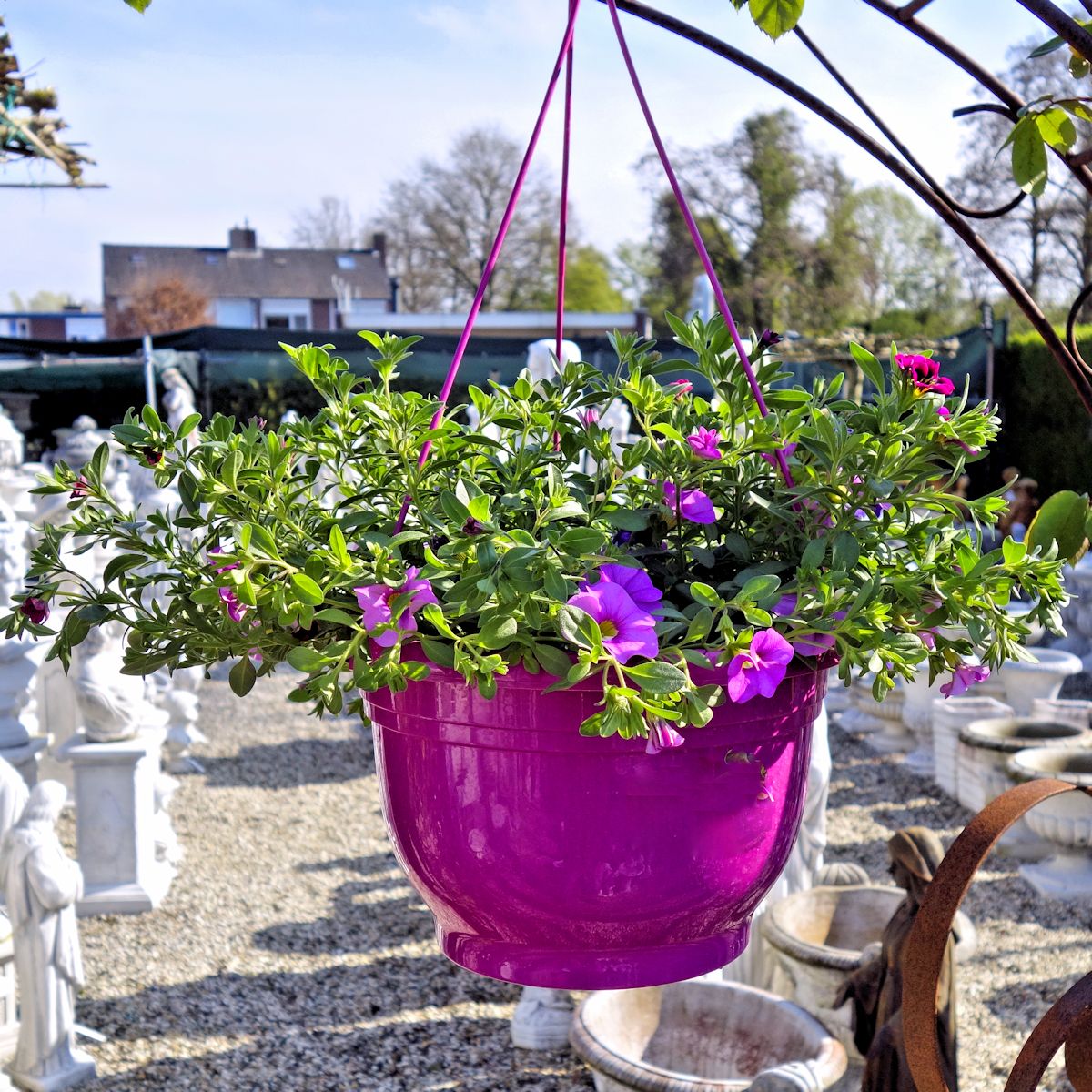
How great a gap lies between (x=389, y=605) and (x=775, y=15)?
60cm

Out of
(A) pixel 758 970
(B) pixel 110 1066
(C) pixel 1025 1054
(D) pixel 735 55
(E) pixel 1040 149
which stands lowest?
(B) pixel 110 1066

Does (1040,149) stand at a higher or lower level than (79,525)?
higher

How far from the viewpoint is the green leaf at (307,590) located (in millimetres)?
765

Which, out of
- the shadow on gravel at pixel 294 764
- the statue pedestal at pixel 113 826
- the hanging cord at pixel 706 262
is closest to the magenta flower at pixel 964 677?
the hanging cord at pixel 706 262

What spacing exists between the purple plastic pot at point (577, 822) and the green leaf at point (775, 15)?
532 mm

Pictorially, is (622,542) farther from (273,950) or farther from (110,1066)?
(273,950)

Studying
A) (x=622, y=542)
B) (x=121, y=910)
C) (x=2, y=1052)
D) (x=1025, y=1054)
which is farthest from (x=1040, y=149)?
(x=121, y=910)

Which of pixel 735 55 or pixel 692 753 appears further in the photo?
pixel 735 55

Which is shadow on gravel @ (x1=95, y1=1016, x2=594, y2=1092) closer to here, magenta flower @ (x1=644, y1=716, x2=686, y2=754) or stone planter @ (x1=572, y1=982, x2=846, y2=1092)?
stone planter @ (x1=572, y1=982, x2=846, y2=1092)

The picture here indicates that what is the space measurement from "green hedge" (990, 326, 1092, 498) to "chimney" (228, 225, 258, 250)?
26.2 meters

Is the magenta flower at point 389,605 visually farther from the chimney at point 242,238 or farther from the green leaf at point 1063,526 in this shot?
the chimney at point 242,238

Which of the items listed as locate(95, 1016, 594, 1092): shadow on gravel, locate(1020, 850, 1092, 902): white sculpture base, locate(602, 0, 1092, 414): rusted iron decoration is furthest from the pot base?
locate(1020, 850, 1092, 902): white sculpture base

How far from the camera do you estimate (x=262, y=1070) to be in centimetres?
315

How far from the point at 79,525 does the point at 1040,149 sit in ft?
3.02
